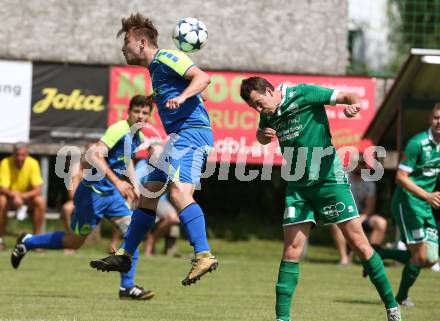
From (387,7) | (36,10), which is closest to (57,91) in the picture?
(36,10)

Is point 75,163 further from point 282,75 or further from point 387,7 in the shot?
point 387,7

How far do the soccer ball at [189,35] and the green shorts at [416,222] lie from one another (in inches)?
131

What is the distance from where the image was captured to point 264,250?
61.0 ft

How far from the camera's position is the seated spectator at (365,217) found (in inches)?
636

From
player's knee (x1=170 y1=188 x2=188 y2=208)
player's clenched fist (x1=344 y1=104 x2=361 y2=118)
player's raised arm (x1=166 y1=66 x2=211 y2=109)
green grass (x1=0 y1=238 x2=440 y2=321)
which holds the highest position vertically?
player's raised arm (x1=166 y1=66 x2=211 y2=109)

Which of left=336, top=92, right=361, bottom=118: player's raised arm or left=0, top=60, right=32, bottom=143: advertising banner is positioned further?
left=0, top=60, right=32, bottom=143: advertising banner

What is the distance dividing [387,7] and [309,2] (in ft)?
19.3

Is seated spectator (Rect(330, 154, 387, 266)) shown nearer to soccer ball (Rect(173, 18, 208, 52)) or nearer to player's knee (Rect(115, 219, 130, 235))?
player's knee (Rect(115, 219, 130, 235))

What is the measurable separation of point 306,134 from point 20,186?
10080 mm

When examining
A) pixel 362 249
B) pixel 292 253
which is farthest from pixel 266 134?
pixel 362 249

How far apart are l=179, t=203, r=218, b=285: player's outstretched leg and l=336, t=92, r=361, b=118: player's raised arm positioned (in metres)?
1.41

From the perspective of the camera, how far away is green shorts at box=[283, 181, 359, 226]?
Answer: 7.45 meters

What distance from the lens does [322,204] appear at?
749 cm

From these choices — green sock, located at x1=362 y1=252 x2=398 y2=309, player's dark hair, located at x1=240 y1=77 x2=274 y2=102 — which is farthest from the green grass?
player's dark hair, located at x1=240 y1=77 x2=274 y2=102
